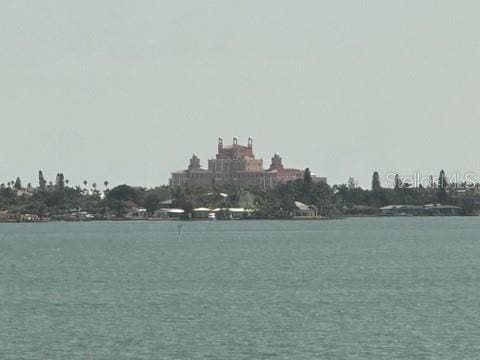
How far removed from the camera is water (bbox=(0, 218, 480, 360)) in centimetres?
5128

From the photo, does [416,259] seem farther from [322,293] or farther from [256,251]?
[322,293]

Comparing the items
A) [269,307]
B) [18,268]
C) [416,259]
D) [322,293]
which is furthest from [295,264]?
[269,307]

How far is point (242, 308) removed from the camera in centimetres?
6469

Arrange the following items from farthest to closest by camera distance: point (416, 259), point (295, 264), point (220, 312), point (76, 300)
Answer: point (416, 259) < point (295, 264) < point (76, 300) < point (220, 312)

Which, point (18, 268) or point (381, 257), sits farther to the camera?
point (381, 257)

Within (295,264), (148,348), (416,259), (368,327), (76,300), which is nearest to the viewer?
(148,348)

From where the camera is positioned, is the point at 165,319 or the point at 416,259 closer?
the point at 165,319

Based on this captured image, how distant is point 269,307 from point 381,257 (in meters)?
51.9

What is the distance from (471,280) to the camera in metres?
83.4

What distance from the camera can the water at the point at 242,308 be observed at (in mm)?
51281

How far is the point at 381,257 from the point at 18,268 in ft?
102

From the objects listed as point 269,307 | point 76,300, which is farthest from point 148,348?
point 76,300

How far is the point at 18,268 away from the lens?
341ft

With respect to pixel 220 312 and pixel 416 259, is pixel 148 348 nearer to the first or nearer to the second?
pixel 220 312
